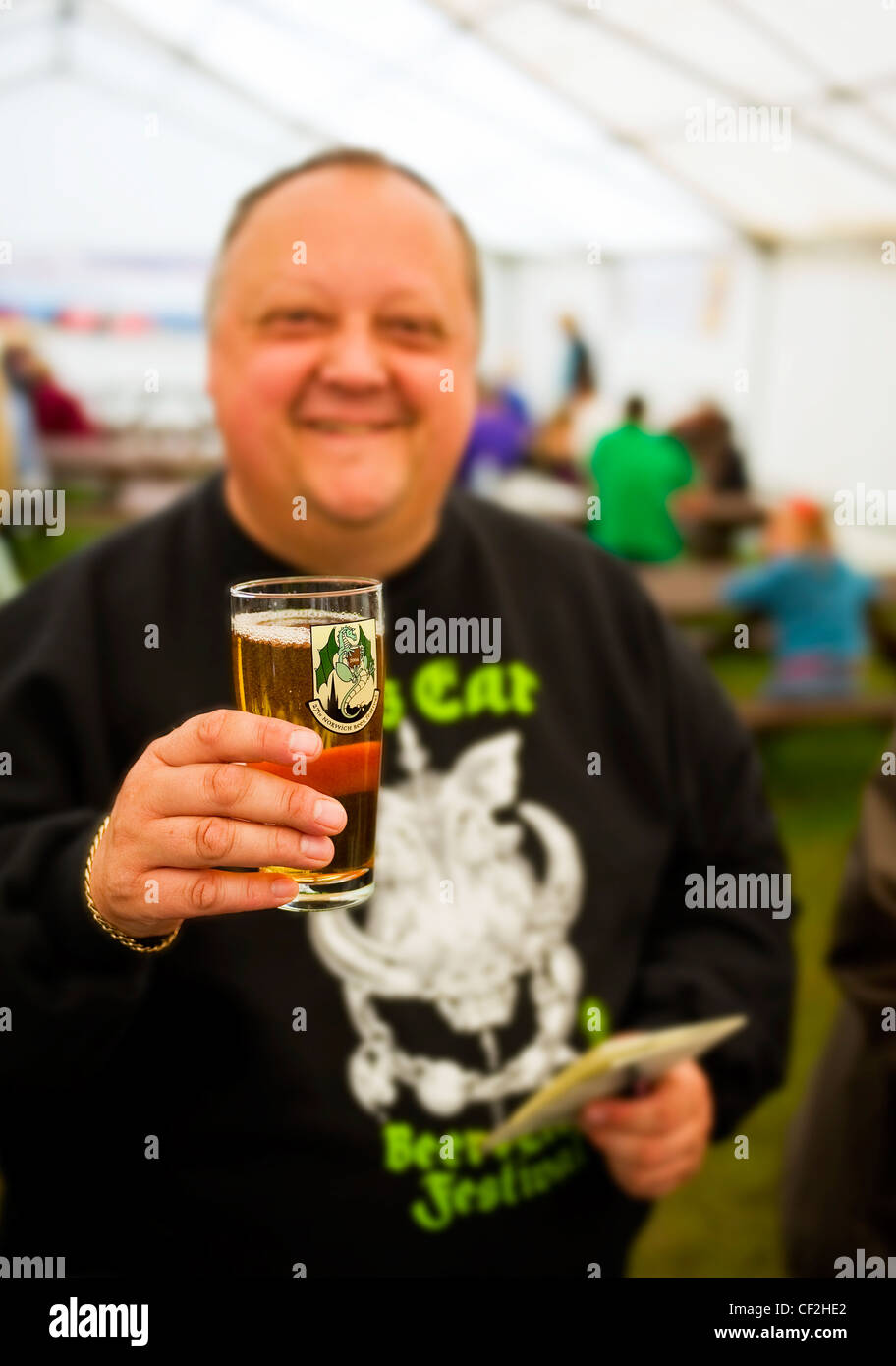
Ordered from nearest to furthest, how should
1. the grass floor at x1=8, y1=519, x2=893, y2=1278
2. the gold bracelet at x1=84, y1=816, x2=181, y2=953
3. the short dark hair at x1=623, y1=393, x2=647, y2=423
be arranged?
1. the gold bracelet at x1=84, y1=816, x2=181, y2=953
2. the grass floor at x1=8, y1=519, x2=893, y2=1278
3. the short dark hair at x1=623, y1=393, x2=647, y2=423

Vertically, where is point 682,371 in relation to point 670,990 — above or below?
above

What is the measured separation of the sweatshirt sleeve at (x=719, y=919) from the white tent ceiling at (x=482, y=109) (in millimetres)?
4995

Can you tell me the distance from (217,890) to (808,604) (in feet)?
14.1

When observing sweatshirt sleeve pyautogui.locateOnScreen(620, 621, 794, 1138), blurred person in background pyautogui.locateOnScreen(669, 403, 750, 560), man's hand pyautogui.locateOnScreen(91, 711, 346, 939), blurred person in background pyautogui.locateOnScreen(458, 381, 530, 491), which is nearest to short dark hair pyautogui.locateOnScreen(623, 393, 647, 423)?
blurred person in background pyautogui.locateOnScreen(458, 381, 530, 491)

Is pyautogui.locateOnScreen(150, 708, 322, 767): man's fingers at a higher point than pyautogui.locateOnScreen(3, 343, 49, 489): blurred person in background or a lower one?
lower

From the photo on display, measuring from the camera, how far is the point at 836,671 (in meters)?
4.92

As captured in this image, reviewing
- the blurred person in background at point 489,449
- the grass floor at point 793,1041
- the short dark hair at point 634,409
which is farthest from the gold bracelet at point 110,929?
the blurred person in background at point 489,449

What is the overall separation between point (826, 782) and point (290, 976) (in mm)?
4315

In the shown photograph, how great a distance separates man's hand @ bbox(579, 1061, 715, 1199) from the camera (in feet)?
4.67

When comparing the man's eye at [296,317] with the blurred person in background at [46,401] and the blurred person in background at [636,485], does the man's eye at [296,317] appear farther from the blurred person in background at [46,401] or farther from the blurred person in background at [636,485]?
the blurred person in background at [46,401]

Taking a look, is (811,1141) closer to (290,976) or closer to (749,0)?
(290,976)

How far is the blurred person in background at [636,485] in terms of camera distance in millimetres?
6539

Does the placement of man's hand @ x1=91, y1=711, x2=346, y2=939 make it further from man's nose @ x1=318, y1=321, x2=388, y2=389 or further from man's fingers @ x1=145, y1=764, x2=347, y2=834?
man's nose @ x1=318, y1=321, x2=388, y2=389

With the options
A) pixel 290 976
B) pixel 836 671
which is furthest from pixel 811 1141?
pixel 836 671
